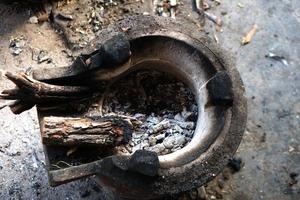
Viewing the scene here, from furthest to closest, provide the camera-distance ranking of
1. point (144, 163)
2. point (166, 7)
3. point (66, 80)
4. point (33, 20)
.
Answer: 1. point (166, 7)
2. point (33, 20)
3. point (66, 80)
4. point (144, 163)

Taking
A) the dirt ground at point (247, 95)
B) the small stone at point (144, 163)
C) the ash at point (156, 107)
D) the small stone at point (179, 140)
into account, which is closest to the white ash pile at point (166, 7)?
the dirt ground at point (247, 95)

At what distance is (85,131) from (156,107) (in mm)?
781

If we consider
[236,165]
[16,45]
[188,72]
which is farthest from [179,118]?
[16,45]

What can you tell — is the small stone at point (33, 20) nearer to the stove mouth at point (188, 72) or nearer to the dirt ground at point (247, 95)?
the dirt ground at point (247, 95)

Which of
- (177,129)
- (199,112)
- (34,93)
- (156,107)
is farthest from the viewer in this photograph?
(156,107)

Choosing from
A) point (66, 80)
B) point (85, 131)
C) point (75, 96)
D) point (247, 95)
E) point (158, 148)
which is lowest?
point (247, 95)

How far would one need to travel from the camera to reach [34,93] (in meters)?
3.37

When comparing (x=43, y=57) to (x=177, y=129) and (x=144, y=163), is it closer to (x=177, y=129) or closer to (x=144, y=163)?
(x=177, y=129)

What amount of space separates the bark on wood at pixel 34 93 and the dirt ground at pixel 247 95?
734 millimetres

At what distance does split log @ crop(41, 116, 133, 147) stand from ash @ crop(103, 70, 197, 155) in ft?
0.78

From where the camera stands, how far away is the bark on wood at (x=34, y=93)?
3.31 metres

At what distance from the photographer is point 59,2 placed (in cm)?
476

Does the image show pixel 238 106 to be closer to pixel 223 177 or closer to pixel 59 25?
pixel 223 177

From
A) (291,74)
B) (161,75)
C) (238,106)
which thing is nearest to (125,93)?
(161,75)
